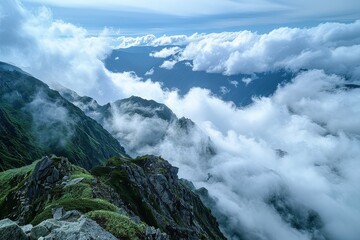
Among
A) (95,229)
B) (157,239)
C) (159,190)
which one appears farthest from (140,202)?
(95,229)

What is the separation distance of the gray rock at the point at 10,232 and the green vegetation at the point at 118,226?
1338 centimetres

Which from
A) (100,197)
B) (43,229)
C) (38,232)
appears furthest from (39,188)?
(38,232)

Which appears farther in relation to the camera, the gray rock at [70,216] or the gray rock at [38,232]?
the gray rock at [70,216]

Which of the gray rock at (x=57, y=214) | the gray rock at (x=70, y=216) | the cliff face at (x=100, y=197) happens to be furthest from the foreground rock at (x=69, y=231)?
the gray rock at (x=57, y=214)

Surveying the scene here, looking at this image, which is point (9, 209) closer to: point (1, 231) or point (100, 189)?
point (100, 189)

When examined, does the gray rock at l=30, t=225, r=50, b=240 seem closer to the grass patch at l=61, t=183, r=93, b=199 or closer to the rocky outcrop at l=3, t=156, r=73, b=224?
the grass patch at l=61, t=183, r=93, b=199

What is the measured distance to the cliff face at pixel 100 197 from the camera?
50.1 m

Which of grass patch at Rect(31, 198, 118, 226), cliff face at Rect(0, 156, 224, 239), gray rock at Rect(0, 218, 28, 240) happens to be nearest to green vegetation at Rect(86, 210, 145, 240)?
cliff face at Rect(0, 156, 224, 239)

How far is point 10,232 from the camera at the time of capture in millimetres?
27859

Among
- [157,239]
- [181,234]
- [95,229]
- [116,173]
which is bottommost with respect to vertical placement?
[95,229]

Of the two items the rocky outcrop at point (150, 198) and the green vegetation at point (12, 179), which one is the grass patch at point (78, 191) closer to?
the rocky outcrop at point (150, 198)

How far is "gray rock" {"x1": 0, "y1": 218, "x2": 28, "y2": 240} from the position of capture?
27.4m

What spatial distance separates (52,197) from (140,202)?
56578 mm

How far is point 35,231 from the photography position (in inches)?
1206
